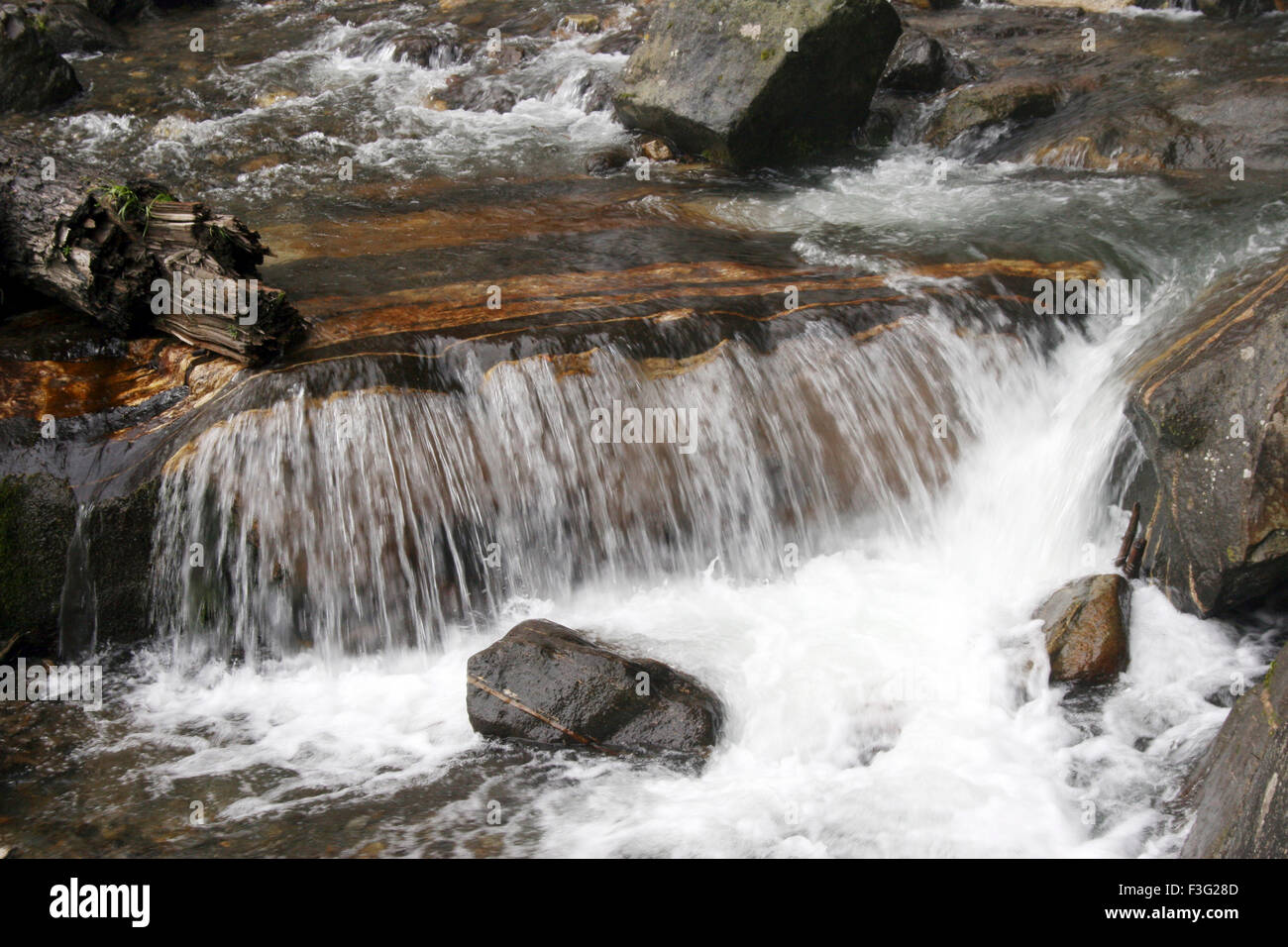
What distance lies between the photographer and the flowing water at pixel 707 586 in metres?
4.64

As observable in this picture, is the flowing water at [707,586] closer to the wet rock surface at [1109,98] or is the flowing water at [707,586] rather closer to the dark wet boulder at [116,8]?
the wet rock surface at [1109,98]

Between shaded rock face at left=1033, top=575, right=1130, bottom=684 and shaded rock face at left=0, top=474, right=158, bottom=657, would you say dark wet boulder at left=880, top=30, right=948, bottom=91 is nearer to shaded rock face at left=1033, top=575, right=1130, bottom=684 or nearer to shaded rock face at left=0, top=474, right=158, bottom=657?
shaded rock face at left=1033, top=575, right=1130, bottom=684

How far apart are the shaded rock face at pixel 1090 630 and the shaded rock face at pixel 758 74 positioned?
19.4 ft

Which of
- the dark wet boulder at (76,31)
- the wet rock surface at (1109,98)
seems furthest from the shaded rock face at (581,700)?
the dark wet boulder at (76,31)


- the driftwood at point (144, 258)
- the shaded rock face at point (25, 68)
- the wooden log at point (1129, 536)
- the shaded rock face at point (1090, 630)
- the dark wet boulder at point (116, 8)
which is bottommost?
the shaded rock face at point (1090, 630)

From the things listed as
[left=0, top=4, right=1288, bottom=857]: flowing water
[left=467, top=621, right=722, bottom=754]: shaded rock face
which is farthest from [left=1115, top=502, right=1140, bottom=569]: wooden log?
[left=467, top=621, right=722, bottom=754]: shaded rock face

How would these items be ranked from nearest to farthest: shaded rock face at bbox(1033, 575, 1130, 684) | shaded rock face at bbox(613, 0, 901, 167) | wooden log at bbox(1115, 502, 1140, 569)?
shaded rock face at bbox(1033, 575, 1130, 684) < wooden log at bbox(1115, 502, 1140, 569) < shaded rock face at bbox(613, 0, 901, 167)

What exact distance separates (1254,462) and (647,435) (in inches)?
132

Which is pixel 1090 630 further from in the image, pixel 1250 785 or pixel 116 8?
pixel 116 8

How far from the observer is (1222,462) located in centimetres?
529

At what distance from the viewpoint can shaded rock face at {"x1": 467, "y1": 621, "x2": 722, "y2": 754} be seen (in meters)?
5.04

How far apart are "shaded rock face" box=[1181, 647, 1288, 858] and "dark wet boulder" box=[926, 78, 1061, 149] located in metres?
7.88

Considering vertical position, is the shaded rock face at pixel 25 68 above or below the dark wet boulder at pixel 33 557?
above

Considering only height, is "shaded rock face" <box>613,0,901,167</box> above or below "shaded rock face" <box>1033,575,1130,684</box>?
above
